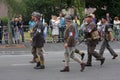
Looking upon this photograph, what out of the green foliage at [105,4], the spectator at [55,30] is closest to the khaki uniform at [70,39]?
the spectator at [55,30]

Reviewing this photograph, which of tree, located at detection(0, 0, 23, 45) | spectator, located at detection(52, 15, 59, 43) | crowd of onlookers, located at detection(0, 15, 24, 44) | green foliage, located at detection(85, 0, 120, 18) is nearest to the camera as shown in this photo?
tree, located at detection(0, 0, 23, 45)

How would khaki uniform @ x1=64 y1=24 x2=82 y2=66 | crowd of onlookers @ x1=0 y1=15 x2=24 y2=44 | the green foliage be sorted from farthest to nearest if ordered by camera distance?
the green foliage < crowd of onlookers @ x1=0 y1=15 x2=24 y2=44 < khaki uniform @ x1=64 y1=24 x2=82 y2=66

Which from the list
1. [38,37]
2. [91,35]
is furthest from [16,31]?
[91,35]

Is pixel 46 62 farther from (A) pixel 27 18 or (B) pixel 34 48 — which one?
(A) pixel 27 18

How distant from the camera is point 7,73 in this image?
12352mm

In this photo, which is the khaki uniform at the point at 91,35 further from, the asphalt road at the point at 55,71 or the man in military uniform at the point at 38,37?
the man in military uniform at the point at 38,37

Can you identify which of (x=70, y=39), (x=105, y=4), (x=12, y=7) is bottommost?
(x=70, y=39)

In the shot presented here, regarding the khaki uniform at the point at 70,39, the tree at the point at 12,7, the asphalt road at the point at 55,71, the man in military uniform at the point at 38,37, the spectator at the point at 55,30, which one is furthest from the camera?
the spectator at the point at 55,30

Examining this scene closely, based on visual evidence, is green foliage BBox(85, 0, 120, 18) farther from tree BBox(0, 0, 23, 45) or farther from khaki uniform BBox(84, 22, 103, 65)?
khaki uniform BBox(84, 22, 103, 65)

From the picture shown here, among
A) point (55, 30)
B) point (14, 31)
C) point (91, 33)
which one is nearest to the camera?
point (91, 33)

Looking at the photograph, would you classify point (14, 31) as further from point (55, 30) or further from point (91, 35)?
point (91, 35)

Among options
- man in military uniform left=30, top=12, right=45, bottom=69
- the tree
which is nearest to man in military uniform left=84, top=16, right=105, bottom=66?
man in military uniform left=30, top=12, right=45, bottom=69

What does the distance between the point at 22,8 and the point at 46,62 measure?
7.90 m

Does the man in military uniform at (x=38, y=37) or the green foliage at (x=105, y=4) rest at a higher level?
the green foliage at (x=105, y=4)
